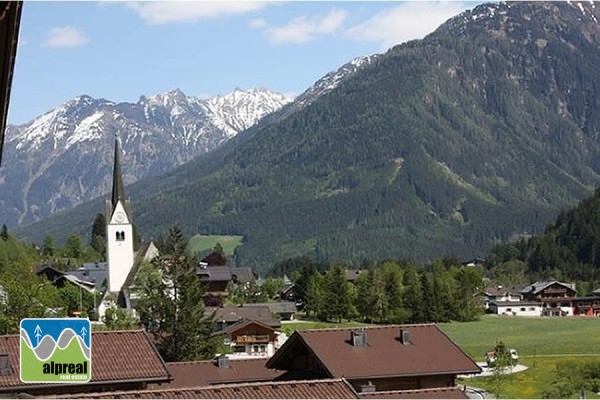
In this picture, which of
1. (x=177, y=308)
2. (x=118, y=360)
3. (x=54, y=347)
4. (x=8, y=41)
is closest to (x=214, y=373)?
(x=118, y=360)

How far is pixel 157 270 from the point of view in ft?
214

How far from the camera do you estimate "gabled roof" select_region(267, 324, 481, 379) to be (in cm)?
3338

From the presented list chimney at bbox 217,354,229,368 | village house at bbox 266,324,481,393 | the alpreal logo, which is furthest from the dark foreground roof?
chimney at bbox 217,354,229,368

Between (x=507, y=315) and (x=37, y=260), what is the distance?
5905cm

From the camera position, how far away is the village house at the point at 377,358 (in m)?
33.3

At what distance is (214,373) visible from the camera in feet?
132

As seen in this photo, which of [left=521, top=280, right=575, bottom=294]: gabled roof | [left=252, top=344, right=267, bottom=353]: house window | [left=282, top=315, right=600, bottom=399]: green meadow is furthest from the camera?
[left=521, top=280, right=575, bottom=294]: gabled roof

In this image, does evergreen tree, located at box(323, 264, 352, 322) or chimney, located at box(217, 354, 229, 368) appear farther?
evergreen tree, located at box(323, 264, 352, 322)

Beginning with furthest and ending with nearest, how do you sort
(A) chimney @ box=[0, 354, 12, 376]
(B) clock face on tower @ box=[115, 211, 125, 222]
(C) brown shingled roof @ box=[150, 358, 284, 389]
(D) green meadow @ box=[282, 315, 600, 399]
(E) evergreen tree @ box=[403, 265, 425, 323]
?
(E) evergreen tree @ box=[403, 265, 425, 323], (B) clock face on tower @ box=[115, 211, 125, 222], (D) green meadow @ box=[282, 315, 600, 399], (C) brown shingled roof @ box=[150, 358, 284, 389], (A) chimney @ box=[0, 354, 12, 376]

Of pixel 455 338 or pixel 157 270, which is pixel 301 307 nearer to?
pixel 455 338

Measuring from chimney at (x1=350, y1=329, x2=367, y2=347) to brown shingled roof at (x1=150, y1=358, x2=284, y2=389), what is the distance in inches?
204

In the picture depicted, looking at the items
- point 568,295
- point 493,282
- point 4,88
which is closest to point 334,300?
point 568,295

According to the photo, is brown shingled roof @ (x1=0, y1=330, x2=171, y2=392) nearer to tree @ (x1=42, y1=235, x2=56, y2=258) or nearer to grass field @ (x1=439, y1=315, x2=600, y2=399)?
grass field @ (x1=439, y1=315, x2=600, y2=399)

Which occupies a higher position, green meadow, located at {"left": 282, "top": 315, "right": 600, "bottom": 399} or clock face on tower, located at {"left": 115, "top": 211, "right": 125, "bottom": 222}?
clock face on tower, located at {"left": 115, "top": 211, "right": 125, "bottom": 222}
